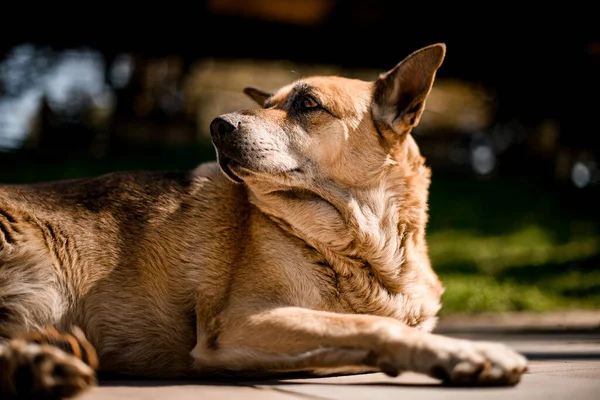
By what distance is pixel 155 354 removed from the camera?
10.8 feet

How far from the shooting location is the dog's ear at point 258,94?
4.43 metres

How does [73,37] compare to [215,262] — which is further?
[73,37]

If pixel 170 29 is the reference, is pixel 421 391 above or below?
below

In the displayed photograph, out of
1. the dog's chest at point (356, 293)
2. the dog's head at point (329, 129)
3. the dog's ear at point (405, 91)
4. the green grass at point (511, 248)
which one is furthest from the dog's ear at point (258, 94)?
the green grass at point (511, 248)

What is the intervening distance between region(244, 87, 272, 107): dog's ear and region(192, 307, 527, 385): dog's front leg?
69.9 inches

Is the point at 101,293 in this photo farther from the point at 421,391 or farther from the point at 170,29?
the point at 170,29

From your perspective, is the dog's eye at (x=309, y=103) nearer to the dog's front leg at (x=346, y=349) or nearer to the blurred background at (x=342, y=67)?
the dog's front leg at (x=346, y=349)

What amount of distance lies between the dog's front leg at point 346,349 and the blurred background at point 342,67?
24.3ft

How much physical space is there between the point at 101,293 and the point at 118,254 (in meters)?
0.21

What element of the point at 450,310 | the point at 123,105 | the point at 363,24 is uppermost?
the point at 363,24

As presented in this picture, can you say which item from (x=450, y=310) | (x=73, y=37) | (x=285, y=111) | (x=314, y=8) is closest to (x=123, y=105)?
(x=73, y=37)

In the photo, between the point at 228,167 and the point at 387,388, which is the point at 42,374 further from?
the point at 228,167

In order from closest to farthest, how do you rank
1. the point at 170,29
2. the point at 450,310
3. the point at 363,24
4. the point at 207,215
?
the point at 207,215 < the point at 450,310 < the point at 170,29 < the point at 363,24

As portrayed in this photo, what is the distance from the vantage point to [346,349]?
2.82 m
